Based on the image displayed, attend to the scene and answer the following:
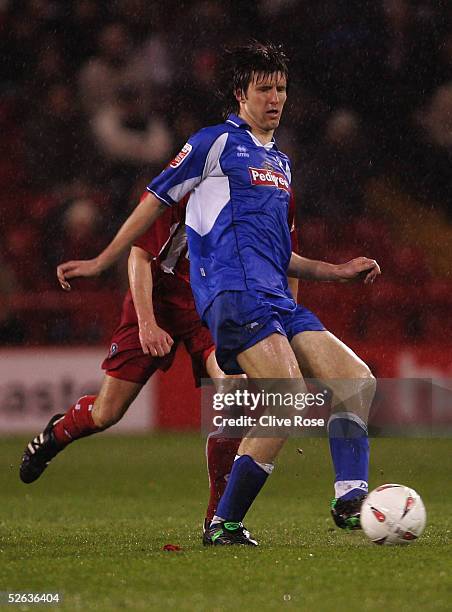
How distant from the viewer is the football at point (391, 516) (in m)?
4.01

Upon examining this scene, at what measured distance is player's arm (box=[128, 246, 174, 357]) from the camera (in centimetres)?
434

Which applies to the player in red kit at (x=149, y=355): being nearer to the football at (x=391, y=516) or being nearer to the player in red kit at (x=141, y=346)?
the player in red kit at (x=141, y=346)

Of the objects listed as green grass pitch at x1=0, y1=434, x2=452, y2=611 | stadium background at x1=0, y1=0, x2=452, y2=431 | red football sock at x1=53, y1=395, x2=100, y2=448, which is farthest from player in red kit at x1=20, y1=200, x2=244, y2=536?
stadium background at x1=0, y1=0, x2=452, y2=431

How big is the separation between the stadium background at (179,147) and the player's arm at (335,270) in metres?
5.40

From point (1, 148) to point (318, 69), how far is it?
126 inches

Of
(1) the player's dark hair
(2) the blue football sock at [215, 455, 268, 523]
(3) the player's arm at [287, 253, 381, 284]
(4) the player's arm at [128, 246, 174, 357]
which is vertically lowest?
(2) the blue football sock at [215, 455, 268, 523]

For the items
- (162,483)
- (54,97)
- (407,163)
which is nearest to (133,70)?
(54,97)

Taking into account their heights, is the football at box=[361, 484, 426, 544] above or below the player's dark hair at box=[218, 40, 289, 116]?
below

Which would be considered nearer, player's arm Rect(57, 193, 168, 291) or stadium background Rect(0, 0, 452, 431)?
player's arm Rect(57, 193, 168, 291)

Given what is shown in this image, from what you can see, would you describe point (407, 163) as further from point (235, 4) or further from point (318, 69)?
point (235, 4)

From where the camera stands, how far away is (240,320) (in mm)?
4043

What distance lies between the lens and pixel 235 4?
12.1m

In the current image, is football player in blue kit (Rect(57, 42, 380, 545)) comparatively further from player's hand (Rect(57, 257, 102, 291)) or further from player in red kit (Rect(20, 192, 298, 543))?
player in red kit (Rect(20, 192, 298, 543))

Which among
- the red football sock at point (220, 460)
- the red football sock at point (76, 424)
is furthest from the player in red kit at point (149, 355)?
the red football sock at point (220, 460)
